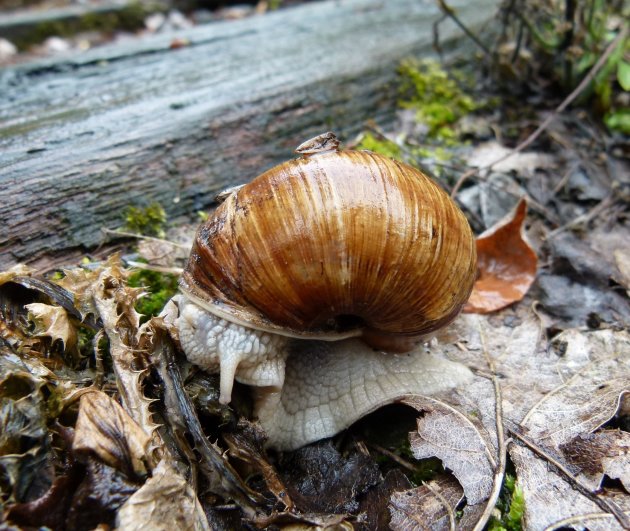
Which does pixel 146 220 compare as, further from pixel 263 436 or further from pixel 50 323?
pixel 263 436

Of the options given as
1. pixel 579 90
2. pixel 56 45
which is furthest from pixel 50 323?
pixel 56 45

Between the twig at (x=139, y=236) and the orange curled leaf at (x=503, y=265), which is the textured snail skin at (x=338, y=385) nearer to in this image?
the orange curled leaf at (x=503, y=265)

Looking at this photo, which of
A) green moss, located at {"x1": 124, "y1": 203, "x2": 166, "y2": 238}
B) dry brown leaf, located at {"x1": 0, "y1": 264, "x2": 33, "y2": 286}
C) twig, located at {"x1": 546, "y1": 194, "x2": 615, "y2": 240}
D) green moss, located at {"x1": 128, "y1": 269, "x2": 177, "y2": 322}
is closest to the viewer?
dry brown leaf, located at {"x1": 0, "y1": 264, "x2": 33, "y2": 286}

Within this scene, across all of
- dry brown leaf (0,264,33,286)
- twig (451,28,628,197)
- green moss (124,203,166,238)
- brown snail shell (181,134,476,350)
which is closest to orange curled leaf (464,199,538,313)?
twig (451,28,628,197)

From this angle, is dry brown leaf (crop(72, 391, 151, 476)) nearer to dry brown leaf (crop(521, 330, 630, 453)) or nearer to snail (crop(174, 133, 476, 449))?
snail (crop(174, 133, 476, 449))

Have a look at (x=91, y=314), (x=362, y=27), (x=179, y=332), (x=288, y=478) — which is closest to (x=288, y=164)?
(x=179, y=332)

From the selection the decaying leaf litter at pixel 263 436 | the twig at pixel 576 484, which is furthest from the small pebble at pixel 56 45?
the twig at pixel 576 484
